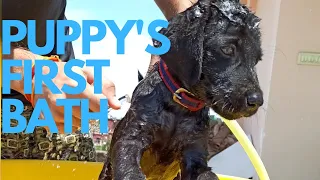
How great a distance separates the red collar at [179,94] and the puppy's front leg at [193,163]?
39 mm

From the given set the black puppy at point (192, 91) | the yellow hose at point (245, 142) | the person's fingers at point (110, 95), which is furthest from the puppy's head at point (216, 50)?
the yellow hose at point (245, 142)

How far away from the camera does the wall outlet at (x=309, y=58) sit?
2.38 m

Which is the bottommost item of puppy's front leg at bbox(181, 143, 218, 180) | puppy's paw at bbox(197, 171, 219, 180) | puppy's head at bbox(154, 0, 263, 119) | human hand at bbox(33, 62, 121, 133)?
puppy's paw at bbox(197, 171, 219, 180)

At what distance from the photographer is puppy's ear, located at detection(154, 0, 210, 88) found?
50cm

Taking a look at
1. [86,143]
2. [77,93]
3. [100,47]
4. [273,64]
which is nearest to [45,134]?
[86,143]

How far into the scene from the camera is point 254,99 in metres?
0.47

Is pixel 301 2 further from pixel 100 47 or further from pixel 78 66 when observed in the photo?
pixel 78 66

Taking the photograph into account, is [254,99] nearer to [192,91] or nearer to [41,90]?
[192,91]

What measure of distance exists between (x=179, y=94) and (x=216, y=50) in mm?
55

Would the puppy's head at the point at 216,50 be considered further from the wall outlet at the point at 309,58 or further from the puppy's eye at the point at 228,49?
the wall outlet at the point at 309,58

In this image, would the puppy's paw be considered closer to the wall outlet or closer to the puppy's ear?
the puppy's ear

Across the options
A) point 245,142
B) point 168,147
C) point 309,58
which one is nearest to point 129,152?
point 168,147

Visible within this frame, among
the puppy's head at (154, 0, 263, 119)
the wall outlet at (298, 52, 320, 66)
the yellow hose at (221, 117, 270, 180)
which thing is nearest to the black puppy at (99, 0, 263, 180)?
the puppy's head at (154, 0, 263, 119)

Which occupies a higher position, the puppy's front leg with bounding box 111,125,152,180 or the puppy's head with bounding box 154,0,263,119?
the puppy's head with bounding box 154,0,263,119
